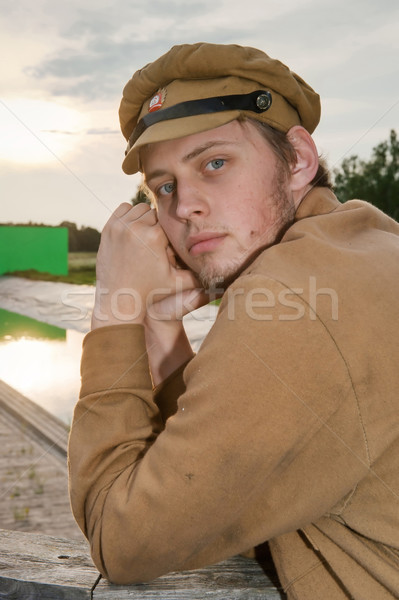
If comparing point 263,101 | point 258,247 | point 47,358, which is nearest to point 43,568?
point 258,247

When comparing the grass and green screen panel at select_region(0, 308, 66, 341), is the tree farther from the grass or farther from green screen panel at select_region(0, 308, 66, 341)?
green screen panel at select_region(0, 308, 66, 341)

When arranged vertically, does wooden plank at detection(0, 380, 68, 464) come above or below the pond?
above

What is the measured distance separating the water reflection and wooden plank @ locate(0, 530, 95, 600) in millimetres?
3770

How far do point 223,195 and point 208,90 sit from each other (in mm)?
292

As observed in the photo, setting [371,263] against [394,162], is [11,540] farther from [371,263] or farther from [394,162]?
[394,162]

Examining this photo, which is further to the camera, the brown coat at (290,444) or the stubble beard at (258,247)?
the stubble beard at (258,247)

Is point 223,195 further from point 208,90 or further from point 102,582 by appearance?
point 102,582

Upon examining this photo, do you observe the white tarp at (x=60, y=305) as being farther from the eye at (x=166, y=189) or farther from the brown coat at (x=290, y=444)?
the brown coat at (x=290, y=444)

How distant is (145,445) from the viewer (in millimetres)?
A: 1386

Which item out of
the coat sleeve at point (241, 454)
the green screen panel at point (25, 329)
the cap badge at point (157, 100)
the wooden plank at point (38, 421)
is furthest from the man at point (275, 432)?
the green screen panel at point (25, 329)

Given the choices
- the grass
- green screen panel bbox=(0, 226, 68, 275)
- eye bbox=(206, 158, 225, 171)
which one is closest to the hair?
eye bbox=(206, 158, 225, 171)

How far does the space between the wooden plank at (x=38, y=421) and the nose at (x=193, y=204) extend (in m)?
2.90

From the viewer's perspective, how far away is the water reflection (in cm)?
593

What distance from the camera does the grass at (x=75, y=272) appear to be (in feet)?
79.3
